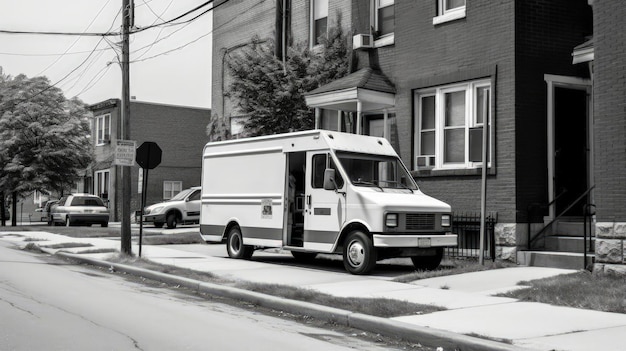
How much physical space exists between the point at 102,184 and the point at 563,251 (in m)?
35.8

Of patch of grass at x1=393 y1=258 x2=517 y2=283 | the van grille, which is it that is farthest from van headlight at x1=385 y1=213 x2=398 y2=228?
patch of grass at x1=393 y1=258 x2=517 y2=283

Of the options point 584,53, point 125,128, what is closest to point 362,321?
point 584,53

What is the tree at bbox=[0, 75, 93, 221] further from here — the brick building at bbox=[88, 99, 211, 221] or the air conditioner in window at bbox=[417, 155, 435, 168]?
the air conditioner in window at bbox=[417, 155, 435, 168]

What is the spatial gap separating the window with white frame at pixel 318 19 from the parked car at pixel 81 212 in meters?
18.4

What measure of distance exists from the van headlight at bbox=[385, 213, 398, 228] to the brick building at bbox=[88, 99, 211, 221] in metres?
31.9

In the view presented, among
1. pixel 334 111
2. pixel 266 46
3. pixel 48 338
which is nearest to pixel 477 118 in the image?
pixel 334 111

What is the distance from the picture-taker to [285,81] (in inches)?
757

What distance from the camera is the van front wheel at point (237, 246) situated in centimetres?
1562

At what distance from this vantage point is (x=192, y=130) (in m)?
45.7

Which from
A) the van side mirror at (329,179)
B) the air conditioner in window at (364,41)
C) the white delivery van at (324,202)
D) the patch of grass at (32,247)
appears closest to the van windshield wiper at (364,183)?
the white delivery van at (324,202)

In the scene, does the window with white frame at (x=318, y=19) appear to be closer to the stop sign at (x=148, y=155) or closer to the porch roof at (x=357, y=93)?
the porch roof at (x=357, y=93)

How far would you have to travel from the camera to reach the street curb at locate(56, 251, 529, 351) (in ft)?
22.7

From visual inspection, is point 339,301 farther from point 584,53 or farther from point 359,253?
point 584,53

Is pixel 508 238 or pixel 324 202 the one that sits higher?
pixel 324 202
